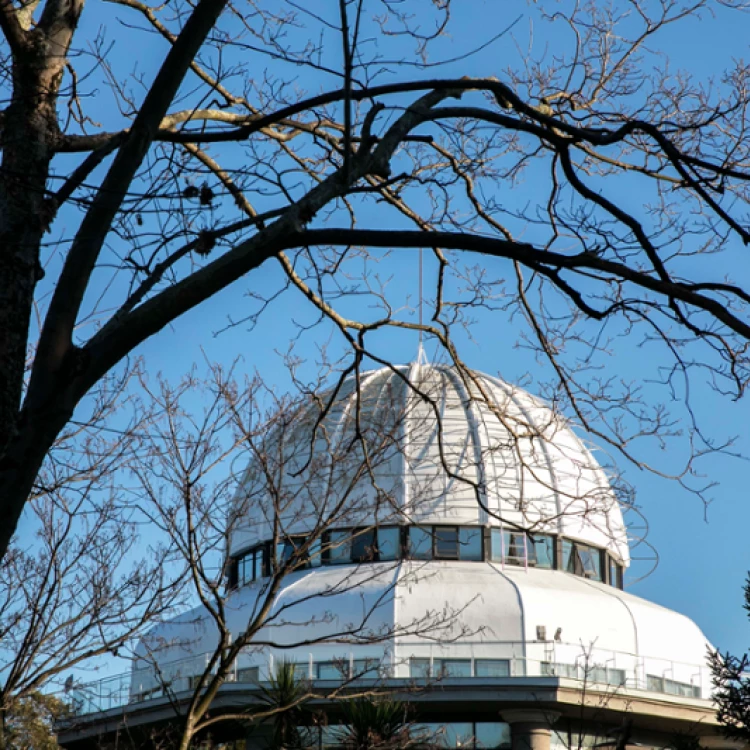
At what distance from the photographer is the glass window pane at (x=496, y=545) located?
1200 inches

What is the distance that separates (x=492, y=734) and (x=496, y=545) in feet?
18.1

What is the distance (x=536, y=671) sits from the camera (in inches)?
994

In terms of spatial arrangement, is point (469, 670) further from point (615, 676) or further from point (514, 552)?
point (514, 552)

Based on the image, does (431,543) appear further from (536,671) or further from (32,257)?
(32,257)

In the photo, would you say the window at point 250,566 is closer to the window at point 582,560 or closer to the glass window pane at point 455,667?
the glass window pane at point 455,667

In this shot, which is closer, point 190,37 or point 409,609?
point 190,37

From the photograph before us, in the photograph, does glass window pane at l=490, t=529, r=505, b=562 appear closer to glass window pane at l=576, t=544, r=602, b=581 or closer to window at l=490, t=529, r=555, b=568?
window at l=490, t=529, r=555, b=568

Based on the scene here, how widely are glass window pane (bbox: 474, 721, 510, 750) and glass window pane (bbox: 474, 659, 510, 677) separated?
186cm

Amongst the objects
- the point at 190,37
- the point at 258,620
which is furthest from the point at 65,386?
the point at 258,620

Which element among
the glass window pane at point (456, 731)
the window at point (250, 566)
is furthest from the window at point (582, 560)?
the window at point (250, 566)

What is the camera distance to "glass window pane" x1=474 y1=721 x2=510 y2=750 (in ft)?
86.3

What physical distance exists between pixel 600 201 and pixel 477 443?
2382 cm

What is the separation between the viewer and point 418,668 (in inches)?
985

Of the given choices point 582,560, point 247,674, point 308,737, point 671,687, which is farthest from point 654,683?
point 308,737
